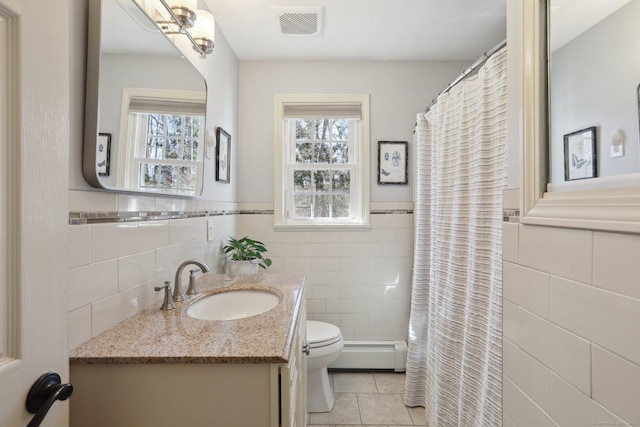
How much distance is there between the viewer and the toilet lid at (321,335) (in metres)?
1.91

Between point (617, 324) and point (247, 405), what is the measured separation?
2.84 feet

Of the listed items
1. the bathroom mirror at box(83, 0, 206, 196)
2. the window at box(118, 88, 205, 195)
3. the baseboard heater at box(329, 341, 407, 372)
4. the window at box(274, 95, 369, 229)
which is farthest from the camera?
the window at box(274, 95, 369, 229)

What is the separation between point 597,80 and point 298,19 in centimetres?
169

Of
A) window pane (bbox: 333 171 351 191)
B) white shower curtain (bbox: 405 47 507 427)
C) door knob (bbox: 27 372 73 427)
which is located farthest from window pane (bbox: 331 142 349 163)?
door knob (bbox: 27 372 73 427)

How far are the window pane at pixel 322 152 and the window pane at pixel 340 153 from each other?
0.04 metres

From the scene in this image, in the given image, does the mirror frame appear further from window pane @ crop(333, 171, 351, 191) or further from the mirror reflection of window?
window pane @ crop(333, 171, 351, 191)

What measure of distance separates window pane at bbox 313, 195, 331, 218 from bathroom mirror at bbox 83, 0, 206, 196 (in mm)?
1195

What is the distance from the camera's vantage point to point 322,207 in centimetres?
260

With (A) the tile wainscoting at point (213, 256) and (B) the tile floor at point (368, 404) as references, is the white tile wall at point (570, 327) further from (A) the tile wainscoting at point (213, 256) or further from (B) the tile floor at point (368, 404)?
(A) the tile wainscoting at point (213, 256)

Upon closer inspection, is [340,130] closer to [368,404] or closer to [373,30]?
[373,30]

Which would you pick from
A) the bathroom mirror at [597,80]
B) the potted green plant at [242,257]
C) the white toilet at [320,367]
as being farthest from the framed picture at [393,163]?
the bathroom mirror at [597,80]

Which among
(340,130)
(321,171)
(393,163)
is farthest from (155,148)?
(393,163)

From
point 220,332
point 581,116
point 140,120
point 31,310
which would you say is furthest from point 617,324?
point 140,120

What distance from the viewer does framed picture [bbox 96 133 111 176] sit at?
0.92 meters
